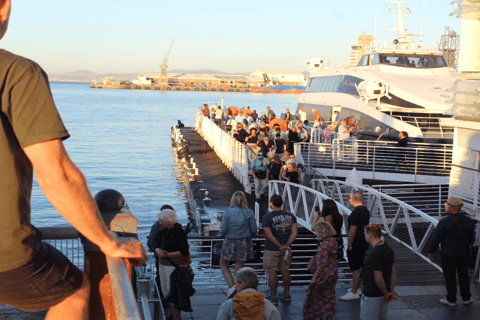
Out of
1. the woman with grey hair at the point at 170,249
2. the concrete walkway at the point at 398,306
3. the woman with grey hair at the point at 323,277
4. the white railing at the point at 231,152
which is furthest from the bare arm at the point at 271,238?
the white railing at the point at 231,152

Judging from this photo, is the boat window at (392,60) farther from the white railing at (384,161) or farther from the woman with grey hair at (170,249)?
the woman with grey hair at (170,249)

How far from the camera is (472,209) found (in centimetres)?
1088

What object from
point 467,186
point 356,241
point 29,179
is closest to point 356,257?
point 356,241

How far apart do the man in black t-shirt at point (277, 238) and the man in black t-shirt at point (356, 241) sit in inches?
34.9

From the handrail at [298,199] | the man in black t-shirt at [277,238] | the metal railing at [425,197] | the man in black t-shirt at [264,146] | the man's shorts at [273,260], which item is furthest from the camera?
the man in black t-shirt at [264,146]

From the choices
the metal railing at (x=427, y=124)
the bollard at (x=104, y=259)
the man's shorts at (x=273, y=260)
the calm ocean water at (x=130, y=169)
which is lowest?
the calm ocean water at (x=130, y=169)

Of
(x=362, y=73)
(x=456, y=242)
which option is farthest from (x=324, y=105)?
(x=456, y=242)

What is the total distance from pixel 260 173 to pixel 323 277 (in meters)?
9.92

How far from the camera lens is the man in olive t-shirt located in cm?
162

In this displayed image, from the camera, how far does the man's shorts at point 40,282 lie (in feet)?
5.80

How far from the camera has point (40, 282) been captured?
1832 millimetres

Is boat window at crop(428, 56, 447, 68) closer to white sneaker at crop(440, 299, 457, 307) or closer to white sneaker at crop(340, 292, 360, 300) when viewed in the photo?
white sneaker at crop(440, 299, 457, 307)

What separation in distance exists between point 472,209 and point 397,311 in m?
4.62

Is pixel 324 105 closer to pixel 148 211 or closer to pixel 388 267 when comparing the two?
pixel 148 211
